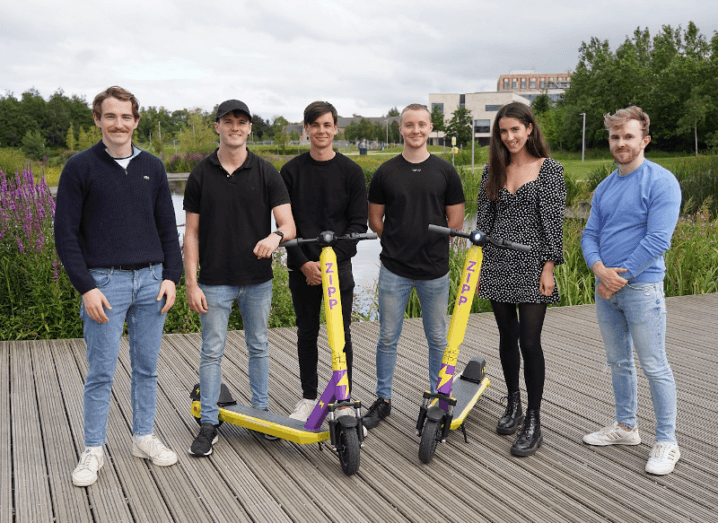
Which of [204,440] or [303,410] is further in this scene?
[303,410]

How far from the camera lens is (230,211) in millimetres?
2947

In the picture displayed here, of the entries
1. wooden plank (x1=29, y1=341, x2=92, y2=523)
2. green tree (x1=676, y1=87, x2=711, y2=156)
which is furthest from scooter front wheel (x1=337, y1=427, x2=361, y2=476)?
green tree (x1=676, y1=87, x2=711, y2=156)

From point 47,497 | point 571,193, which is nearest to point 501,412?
point 47,497

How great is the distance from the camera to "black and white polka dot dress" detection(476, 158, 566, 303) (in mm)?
2965

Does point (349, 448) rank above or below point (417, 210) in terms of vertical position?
below

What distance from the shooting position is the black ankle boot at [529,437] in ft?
10.1

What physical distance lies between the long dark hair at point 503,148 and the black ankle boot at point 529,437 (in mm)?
1134

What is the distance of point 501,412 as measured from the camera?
366 centimetres

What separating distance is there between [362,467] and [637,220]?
5.66ft

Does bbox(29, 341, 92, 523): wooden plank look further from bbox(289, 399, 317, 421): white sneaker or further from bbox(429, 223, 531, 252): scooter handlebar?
bbox(429, 223, 531, 252): scooter handlebar

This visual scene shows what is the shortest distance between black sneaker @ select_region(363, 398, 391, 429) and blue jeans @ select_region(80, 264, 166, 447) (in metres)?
1.16

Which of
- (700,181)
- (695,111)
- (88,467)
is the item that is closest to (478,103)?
(695,111)

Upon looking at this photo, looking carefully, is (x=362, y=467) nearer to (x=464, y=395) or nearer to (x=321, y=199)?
(x=464, y=395)

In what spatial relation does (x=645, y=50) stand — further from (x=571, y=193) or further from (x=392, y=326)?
(x=392, y=326)
